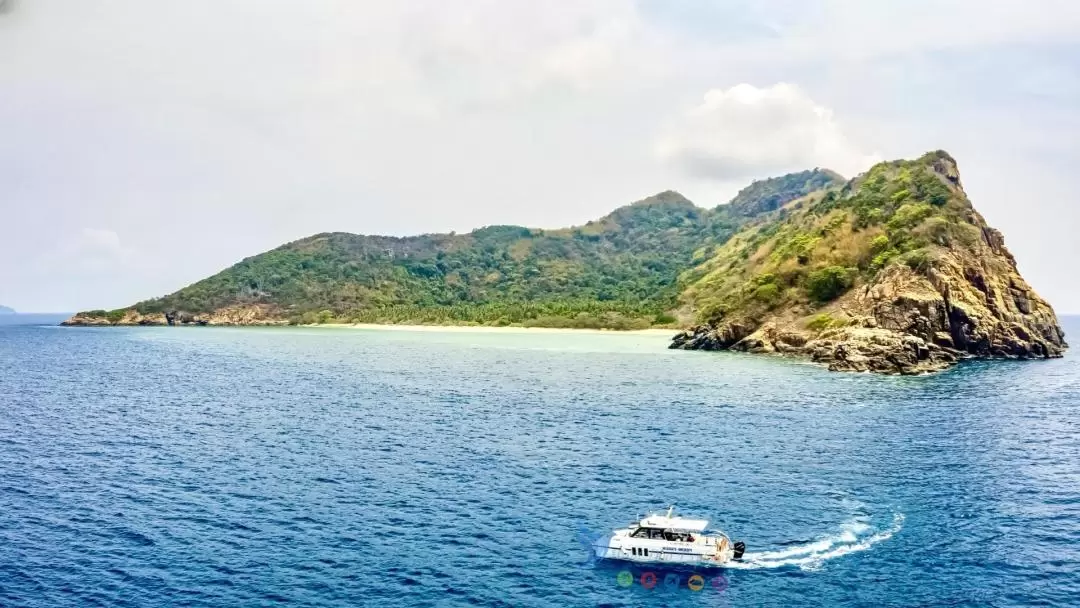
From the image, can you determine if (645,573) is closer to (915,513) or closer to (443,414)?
(915,513)

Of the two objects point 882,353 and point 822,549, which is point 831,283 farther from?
point 822,549

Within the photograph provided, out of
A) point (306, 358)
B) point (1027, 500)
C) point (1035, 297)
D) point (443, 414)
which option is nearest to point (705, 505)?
point (1027, 500)

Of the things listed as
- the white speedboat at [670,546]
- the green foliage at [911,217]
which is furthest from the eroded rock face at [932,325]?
the white speedboat at [670,546]

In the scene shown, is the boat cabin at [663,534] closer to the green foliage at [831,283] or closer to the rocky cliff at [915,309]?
the rocky cliff at [915,309]

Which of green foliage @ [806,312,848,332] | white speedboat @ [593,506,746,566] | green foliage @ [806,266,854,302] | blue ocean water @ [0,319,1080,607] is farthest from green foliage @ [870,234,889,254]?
white speedboat @ [593,506,746,566]

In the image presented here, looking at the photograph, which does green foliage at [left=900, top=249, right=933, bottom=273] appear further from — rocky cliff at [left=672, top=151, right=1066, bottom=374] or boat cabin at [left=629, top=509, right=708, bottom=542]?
boat cabin at [left=629, top=509, right=708, bottom=542]

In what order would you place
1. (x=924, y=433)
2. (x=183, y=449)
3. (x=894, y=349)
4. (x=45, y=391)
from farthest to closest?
(x=894, y=349) < (x=45, y=391) < (x=924, y=433) < (x=183, y=449)
